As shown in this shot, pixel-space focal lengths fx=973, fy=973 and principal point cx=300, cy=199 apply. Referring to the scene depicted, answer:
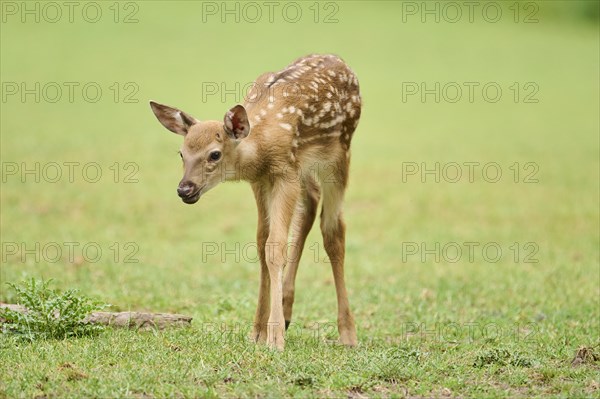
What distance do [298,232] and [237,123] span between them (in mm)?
1414

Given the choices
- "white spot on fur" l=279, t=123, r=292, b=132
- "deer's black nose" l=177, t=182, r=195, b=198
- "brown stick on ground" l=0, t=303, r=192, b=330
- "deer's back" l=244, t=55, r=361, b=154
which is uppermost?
"deer's back" l=244, t=55, r=361, b=154

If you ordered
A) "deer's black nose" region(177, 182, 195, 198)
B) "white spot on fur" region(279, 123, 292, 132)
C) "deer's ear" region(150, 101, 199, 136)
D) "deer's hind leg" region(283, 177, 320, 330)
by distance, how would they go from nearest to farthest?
"deer's black nose" region(177, 182, 195, 198) < "deer's ear" region(150, 101, 199, 136) < "white spot on fur" region(279, 123, 292, 132) < "deer's hind leg" region(283, 177, 320, 330)

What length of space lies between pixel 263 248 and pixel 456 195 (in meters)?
10.8

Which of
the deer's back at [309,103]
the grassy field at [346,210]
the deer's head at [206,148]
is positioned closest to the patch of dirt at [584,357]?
the grassy field at [346,210]

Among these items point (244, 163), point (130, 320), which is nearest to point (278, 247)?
point (244, 163)

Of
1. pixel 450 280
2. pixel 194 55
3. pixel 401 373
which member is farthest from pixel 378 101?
pixel 401 373

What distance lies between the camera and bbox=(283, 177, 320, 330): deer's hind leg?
883 centimetres

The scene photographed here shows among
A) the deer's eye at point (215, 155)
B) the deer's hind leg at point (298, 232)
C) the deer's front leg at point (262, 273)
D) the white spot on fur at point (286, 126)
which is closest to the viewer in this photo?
the deer's eye at point (215, 155)

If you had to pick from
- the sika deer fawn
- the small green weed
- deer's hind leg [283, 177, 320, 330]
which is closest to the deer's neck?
the sika deer fawn

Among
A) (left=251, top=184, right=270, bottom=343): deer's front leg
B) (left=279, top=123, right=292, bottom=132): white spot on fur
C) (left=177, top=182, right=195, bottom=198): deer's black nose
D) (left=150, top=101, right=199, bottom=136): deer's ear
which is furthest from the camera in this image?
(left=251, top=184, right=270, bottom=343): deer's front leg

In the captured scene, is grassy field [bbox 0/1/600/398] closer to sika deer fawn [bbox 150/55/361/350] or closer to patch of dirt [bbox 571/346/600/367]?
patch of dirt [bbox 571/346/600/367]

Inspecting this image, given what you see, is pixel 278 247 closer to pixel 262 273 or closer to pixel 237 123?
pixel 262 273

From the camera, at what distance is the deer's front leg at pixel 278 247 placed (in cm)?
791

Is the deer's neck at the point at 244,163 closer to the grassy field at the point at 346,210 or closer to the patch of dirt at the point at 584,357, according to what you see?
the grassy field at the point at 346,210
